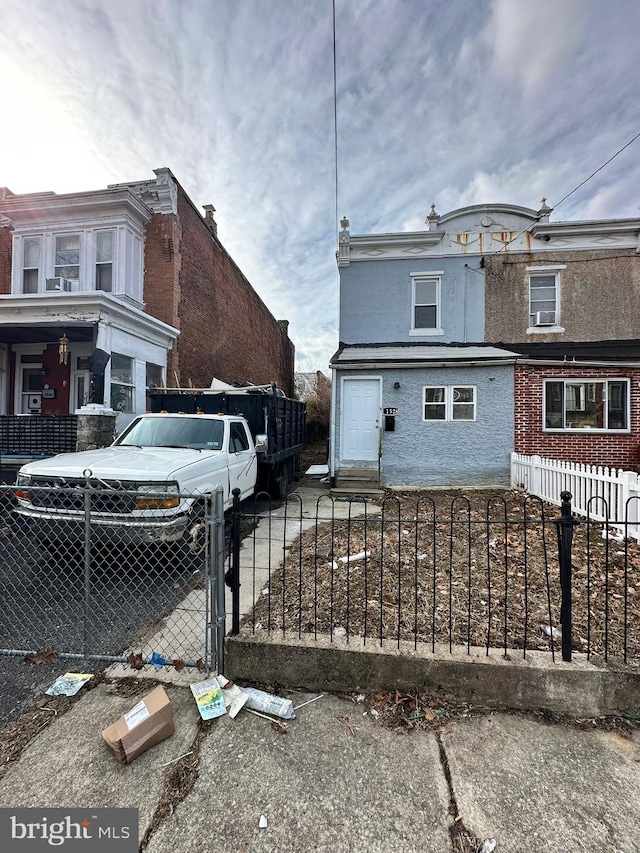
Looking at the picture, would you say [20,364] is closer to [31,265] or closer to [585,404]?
[31,265]

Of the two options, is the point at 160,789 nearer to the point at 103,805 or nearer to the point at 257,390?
the point at 103,805

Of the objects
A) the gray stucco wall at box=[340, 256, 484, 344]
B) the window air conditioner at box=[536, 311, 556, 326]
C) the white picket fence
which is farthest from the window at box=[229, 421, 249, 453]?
the window air conditioner at box=[536, 311, 556, 326]

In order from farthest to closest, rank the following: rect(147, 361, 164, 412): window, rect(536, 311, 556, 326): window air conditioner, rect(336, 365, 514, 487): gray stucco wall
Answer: rect(536, 311, 556, 326): window air conditioner → rect(147, 361, 164, 412): window → rect(336, 365, 514, 487): gray stucco wall

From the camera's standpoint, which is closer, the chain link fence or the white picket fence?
the chain link fence

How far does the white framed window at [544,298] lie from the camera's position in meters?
11.7

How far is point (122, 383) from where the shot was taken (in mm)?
9297

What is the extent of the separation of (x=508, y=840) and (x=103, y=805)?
6.19 ft

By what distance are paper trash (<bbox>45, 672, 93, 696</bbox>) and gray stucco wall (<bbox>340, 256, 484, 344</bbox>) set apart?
10.7 m

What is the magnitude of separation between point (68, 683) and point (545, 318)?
13.2 meters

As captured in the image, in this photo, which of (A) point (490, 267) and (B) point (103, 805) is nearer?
(B) point (103, 805)

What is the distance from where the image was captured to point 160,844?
175 cm

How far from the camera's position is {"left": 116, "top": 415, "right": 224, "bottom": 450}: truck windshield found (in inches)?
239

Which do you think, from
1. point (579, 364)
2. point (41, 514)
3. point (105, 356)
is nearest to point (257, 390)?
point (105, 356)

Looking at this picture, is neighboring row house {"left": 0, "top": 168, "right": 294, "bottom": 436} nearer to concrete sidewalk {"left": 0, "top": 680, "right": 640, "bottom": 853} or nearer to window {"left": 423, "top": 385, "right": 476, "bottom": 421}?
window {"left": 423, "top": 385, "right": 476, "bottom": 421}
